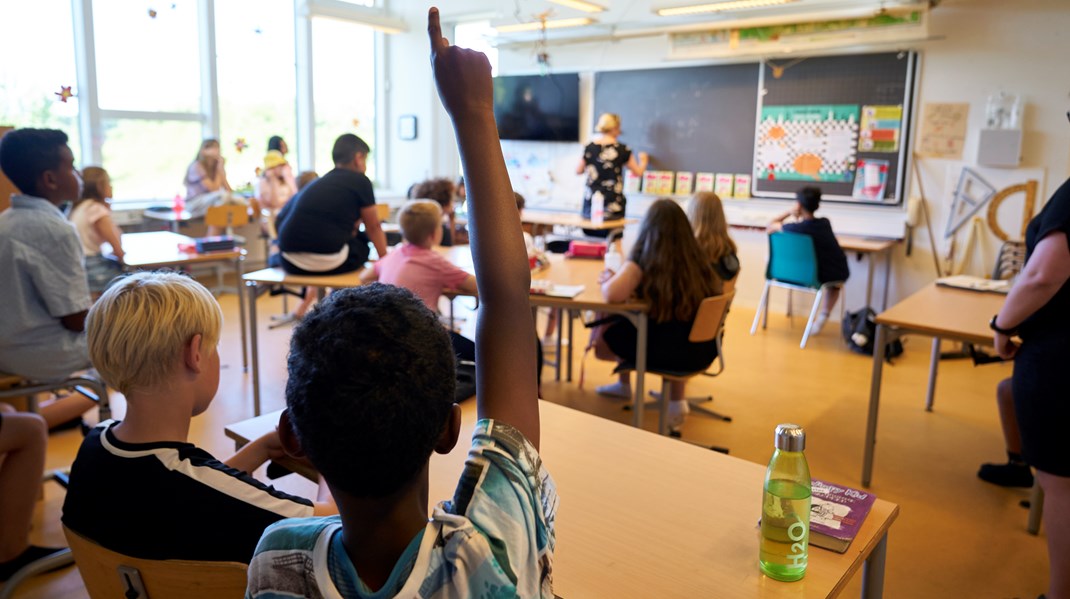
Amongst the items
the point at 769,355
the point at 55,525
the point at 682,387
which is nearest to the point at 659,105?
the point at 769,355

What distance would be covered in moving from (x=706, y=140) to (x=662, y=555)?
603 cm

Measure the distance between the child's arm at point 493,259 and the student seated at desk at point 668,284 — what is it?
8.00 feet

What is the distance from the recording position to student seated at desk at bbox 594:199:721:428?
10.5 feet

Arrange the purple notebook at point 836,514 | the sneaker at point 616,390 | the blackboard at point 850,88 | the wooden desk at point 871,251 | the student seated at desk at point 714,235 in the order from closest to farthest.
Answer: the purple notebook at point 836,514 → the student seated at desk at point 714,235 → the sneaker at point 616,390 → the wooden desk at point 871,251 → the blackboard at point 850,88

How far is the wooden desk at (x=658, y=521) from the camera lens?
116 centimetres

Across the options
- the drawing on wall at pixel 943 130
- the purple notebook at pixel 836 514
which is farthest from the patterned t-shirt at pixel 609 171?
the purple notebook at pixel 836 514

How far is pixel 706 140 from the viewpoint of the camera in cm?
683

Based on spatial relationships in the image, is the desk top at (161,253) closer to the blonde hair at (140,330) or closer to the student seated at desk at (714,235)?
the student seated at desk at (714,235)

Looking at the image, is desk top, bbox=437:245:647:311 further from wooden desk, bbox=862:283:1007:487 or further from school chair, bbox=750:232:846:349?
school chair, bbox=750:232:846:349

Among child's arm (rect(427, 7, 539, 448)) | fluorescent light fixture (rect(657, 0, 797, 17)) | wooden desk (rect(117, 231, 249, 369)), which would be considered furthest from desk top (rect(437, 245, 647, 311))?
fluorescent light fixture (rect(657, 0, 797, 17))

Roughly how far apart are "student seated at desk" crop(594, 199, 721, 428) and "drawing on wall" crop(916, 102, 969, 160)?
3411 millimetres

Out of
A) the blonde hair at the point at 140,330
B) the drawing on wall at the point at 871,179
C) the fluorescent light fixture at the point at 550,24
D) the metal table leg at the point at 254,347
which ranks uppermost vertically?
the fluorescent light fixture at the point at 550,24

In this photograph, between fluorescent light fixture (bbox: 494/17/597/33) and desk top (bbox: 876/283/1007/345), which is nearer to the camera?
desk top (bbox: 876/283/1007/345)

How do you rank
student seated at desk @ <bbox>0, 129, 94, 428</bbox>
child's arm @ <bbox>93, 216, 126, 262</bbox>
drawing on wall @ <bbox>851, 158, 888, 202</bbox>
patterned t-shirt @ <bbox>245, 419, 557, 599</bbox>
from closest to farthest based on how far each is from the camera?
patterned t-shirt @ <bbox>245, 419, 557, 599</bbox> < student seated at desk @ <bbox>0, 129, 94, 428</bbox> < child's arm @ <bbox>93, 216, 126, 262</bbox> < drawing on wall @ <bbox>851, 158, 888, 202</bbox>
